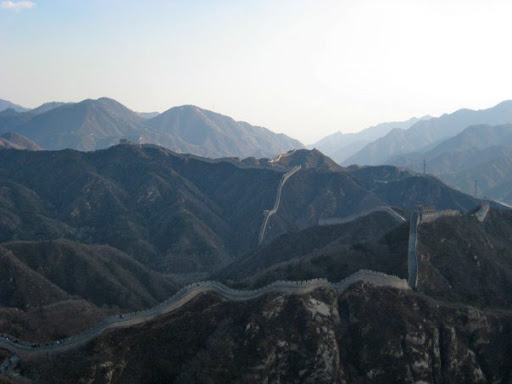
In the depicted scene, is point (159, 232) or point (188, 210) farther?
point (188, 210)

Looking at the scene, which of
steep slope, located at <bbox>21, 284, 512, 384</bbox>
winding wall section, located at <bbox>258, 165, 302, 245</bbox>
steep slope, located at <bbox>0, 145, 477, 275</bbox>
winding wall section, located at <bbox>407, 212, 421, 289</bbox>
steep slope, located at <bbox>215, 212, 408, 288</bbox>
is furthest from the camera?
winding wall section, located at <bbox>258, 165, 302, 245</bbox>

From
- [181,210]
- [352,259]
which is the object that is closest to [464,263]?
[352,259]

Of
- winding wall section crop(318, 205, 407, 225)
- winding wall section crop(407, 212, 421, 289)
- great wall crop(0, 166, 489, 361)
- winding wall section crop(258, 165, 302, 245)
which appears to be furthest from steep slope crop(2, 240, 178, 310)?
winding wall section crop(407, 212, 421, 289)

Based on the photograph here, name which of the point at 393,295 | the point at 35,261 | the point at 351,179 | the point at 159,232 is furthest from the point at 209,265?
the point at 393,295

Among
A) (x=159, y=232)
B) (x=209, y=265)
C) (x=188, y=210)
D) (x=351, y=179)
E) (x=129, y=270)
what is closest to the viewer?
(x=129, y=270)

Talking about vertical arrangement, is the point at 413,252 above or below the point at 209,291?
above

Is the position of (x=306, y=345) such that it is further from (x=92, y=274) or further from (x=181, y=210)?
(x=181, y=210)

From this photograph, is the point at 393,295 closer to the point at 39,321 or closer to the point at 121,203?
the point at 39,321

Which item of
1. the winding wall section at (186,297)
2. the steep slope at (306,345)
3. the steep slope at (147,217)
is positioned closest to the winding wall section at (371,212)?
the steep slope at (147,217)

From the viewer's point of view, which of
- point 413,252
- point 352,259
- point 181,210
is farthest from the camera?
point 181,210

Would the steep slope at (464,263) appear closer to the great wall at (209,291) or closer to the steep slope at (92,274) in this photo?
the great wall at (209,291)

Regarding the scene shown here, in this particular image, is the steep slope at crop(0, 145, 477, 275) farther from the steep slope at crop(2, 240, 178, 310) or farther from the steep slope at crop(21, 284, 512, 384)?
the steep slope at crop(21, 284, 512, 384)
